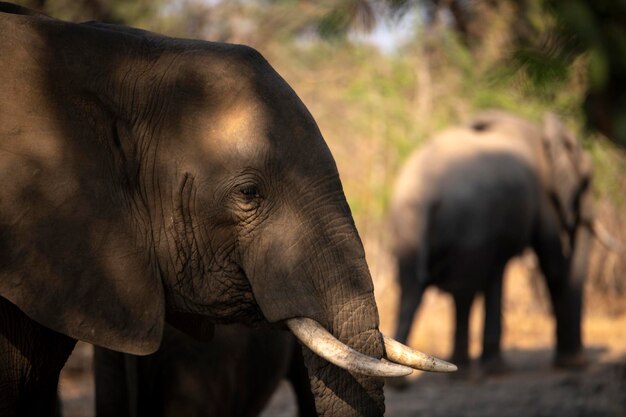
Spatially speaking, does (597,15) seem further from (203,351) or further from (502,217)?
(502,217)

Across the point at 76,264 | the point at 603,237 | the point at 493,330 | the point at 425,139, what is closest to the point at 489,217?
the point at 493,330

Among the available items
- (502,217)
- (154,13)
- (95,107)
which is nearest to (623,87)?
(95,107)

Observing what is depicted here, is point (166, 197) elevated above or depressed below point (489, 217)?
above

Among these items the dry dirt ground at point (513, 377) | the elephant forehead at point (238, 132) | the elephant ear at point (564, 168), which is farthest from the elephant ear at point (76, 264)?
the elephant ear at point (564, 168)

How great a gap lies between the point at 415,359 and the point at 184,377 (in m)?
1.38

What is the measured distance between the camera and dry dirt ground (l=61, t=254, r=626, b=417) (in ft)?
24.7

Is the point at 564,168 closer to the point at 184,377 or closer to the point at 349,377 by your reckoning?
the point at 184,377

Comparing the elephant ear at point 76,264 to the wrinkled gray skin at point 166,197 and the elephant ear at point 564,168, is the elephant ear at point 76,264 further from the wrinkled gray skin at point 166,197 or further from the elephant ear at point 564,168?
the elephant ear at point 564,168

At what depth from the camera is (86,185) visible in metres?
3.27

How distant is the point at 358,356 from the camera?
318 centimetres

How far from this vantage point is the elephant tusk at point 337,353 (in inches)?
124

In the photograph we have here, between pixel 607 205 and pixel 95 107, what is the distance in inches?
394

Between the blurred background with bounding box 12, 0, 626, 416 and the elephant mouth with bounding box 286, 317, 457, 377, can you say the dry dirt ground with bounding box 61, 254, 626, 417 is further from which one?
the elephant mouth with bounding box 286, 317, 457, 377

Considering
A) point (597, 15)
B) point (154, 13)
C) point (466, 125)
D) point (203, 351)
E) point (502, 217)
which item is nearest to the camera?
point (203, 351)
